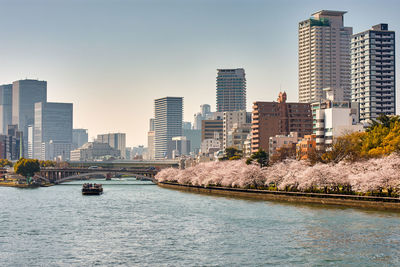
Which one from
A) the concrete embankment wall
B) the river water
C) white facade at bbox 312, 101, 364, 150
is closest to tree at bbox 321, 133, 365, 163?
the concrete embankment wall

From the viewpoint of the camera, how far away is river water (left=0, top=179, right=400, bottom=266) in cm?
5056

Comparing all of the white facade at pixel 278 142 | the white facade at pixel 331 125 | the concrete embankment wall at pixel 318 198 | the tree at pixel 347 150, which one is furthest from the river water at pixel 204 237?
the white facade at pixel 278 142

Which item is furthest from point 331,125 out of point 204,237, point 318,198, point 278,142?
point 204,237

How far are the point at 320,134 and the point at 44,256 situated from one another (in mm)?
114619

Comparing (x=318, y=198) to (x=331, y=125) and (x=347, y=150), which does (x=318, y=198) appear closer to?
(x=347, y=150)

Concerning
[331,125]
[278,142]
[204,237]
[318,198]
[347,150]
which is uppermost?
[331,125]

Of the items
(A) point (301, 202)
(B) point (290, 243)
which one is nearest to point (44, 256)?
(B) point (290, 243)

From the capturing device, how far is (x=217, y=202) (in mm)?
106250

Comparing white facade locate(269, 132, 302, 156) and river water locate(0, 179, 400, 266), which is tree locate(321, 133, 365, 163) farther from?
white facade locate(269, 132, 302, 156)

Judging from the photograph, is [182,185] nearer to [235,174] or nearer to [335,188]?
[235,174]

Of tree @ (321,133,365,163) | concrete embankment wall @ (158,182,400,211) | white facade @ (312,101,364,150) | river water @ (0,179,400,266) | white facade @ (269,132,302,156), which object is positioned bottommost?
river water @ (0,179,400,266)

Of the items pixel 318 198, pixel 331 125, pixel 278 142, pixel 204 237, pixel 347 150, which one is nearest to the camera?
pixel 204 237

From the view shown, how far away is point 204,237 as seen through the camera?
62.0m

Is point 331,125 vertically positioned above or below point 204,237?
above
